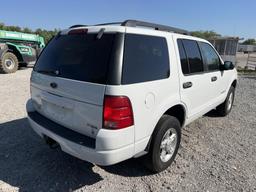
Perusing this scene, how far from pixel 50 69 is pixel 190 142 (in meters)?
2.77

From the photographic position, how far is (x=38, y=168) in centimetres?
301

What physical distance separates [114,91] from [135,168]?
1.52m

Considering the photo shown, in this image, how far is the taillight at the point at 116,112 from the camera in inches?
82.4

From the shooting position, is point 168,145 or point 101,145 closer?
point 101,145

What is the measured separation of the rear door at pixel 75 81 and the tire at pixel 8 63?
10.5 m

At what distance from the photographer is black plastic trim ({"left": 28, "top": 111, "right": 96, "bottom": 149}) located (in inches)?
89.5

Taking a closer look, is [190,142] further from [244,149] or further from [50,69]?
[50,69]

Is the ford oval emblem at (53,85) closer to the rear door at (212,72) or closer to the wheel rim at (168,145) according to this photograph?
the wheel rim at (168,145)

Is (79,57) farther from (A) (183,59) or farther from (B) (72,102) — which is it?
(A) (183,59)

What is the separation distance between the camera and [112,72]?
2.12 metres

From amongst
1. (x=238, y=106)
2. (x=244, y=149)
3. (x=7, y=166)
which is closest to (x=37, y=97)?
(x=7, y=166)

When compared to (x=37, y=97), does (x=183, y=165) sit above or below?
below

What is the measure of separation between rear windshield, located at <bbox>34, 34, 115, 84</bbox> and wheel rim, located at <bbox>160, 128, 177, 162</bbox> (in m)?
1.31

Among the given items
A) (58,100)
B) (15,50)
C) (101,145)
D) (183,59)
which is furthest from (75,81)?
(15,50)
